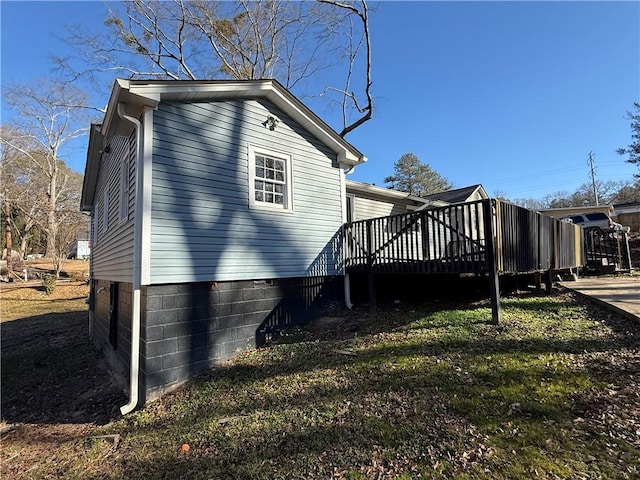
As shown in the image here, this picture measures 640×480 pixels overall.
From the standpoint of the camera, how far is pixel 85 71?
593 inches

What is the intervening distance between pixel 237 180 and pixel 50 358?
7.19m

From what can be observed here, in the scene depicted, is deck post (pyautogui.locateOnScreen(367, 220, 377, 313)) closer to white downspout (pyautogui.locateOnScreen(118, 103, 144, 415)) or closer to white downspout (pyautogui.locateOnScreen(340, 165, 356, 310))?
white downspout (pyautogui.locateOnScreen(340, 165, 356, 310))

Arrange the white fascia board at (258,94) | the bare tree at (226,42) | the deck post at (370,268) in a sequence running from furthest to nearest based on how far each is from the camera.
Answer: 1. the bare tree at (226,42)
2. the deck post at (370,268)
3. the white fascia board at (258,94)

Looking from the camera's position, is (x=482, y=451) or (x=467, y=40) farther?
(x=467, y=40)

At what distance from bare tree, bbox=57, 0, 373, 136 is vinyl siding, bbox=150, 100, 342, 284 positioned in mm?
9886

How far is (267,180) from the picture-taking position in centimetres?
674

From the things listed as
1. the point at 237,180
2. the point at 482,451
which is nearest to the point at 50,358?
the point at 237,180

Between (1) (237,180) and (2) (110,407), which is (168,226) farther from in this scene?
(2) (110,407)

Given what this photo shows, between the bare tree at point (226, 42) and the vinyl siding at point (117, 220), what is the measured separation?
9.12 metres

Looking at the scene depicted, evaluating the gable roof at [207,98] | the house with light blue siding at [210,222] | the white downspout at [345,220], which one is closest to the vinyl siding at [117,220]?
the house with light blue siding at [210,222]

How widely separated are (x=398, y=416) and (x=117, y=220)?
6377 millimetres

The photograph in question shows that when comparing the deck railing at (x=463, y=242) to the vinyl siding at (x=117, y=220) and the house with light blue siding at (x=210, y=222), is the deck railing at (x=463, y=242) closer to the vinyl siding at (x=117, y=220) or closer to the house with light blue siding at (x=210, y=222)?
the house with light blue siding at (x=210, y=222)

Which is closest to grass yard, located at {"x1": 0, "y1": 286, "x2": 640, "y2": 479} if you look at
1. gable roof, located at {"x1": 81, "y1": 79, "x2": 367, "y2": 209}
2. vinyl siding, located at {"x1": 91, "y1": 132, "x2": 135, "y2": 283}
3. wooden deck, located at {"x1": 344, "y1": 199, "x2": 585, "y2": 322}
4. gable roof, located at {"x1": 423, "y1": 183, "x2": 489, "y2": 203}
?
wooden deck, located at {"x1": 344, "y1": 199, "x2": 585, "y2": 322}

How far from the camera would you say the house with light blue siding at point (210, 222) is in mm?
5059
